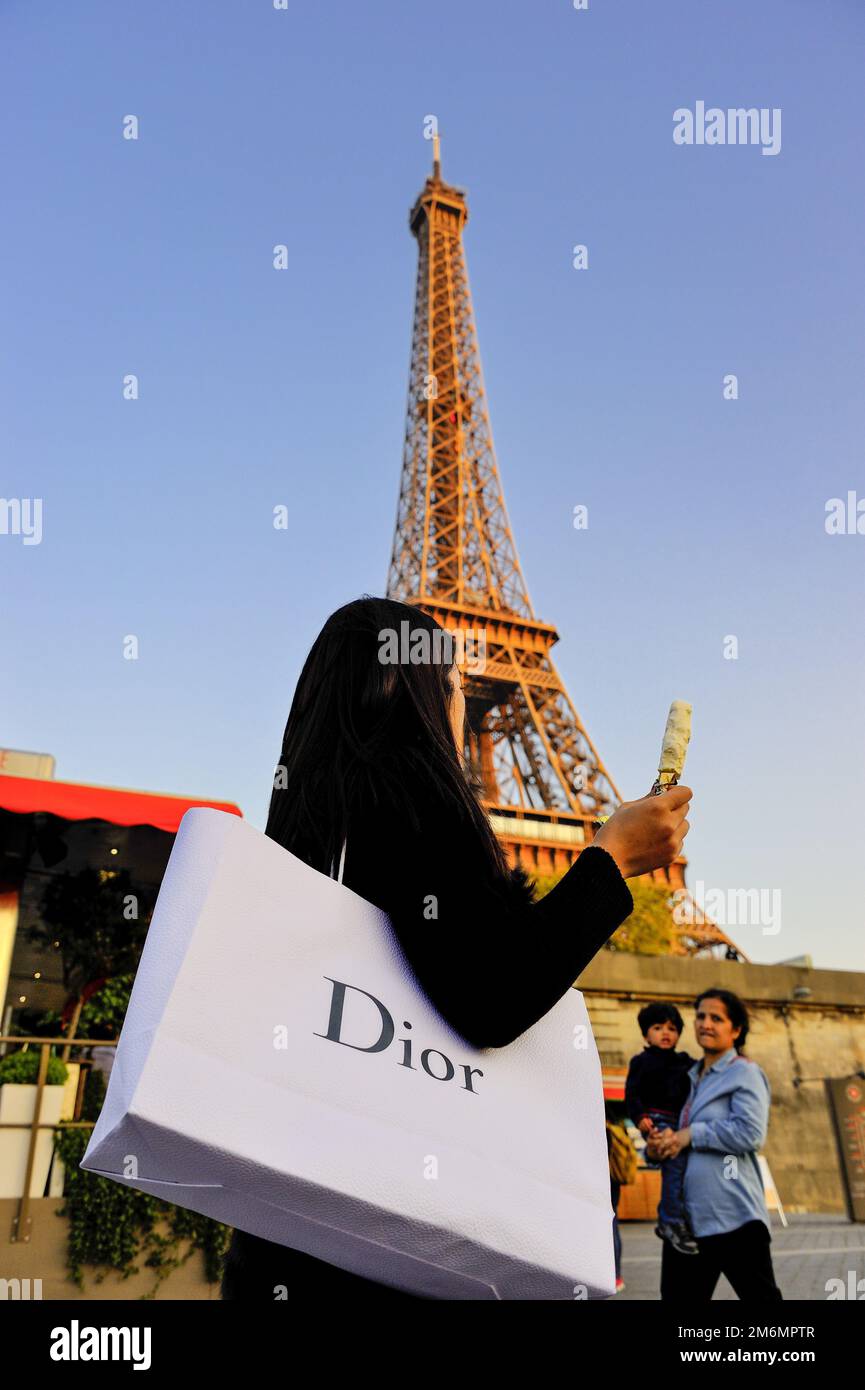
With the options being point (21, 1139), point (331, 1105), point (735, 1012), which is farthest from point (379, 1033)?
point (21, 1139)

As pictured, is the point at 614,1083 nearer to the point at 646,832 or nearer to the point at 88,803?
the point at 88,803

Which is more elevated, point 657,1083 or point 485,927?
point 485,927

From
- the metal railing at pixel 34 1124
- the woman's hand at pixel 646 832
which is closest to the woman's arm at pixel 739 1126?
the metal railing at pixel 34 1124

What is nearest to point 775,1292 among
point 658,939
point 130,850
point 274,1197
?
point 274,1197

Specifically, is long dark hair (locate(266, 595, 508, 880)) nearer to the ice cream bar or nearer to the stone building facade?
the ice cream bar

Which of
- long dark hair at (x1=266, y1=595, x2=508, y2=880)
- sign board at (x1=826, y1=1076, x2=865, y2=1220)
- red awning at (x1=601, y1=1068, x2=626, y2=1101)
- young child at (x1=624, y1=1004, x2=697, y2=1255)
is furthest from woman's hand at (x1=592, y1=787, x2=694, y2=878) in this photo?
red awning at (x1=601, y1=1068, x2=626, y2=1101)
